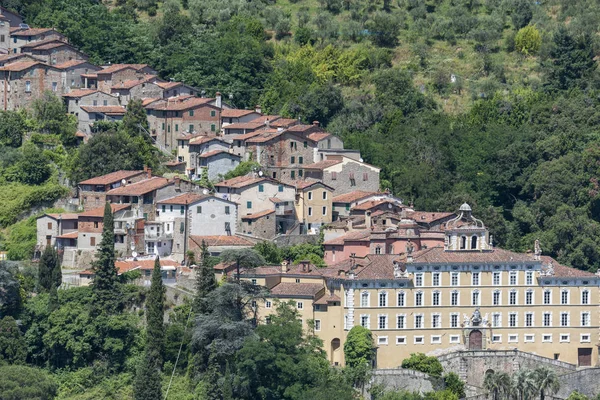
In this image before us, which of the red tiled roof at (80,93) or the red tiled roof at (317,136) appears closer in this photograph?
the red tiled roof at (317,136)

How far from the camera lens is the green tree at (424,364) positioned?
91438 mm

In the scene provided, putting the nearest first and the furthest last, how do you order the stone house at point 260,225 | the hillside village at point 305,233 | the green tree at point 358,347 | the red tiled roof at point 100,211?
the green tree at point 358,347, the hillside village at point 305,233, the red tiled roof at point 100,211, the stone house at point 260,225

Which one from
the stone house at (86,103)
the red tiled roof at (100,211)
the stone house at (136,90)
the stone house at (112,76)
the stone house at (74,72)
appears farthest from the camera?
the stone house at (112,76)

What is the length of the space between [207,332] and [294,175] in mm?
19943

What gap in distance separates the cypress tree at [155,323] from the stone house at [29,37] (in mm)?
34206

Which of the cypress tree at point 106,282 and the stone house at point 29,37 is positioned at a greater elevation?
the stone house at point 29,37

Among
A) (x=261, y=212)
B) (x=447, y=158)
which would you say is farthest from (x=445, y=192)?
(x=261, y=212)

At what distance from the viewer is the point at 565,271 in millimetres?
95188

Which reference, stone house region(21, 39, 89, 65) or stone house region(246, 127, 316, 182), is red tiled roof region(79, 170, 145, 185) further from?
stone house region(21, 39, 89, 65)

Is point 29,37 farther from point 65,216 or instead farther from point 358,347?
point 358,347

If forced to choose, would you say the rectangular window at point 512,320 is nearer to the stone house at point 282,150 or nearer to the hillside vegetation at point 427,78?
the hillside vegetation at point 427,78

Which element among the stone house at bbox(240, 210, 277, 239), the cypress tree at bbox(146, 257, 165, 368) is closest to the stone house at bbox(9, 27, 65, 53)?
the stone house at bbox(240, 210, 277, 239)

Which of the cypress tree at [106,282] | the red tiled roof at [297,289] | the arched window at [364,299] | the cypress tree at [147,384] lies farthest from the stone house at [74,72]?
the arched window at [364,299]

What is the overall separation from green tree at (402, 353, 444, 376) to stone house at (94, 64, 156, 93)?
111 feet
